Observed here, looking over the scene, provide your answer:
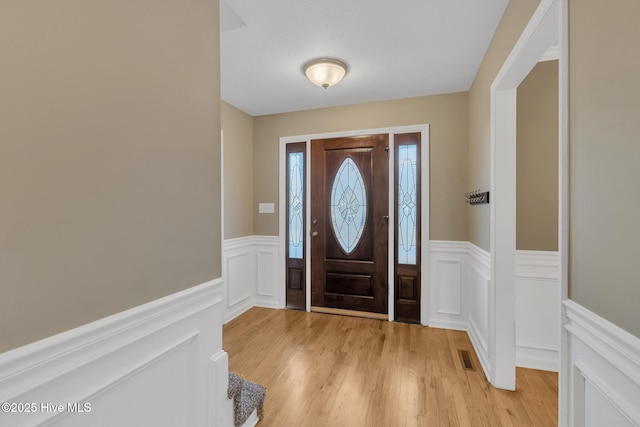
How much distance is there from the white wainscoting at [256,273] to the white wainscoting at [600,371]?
288 cm

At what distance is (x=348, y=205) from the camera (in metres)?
3.23

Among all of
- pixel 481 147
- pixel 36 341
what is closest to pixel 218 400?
pixel 36 341

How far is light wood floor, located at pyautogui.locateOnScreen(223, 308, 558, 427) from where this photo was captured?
1.64 m

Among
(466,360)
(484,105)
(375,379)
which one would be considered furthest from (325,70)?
(466,360)

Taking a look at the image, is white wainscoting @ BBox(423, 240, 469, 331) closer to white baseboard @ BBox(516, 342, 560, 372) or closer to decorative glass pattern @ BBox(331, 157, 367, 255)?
white baseboard @ BBox(516, 342, 560, 372)

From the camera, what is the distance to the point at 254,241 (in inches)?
141

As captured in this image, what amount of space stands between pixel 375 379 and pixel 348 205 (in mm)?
1787

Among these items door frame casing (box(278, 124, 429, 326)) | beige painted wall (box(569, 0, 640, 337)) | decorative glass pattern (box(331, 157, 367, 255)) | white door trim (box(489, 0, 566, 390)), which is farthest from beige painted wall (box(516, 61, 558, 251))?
decorative glass pattern (box(331, 157, 367, 255))

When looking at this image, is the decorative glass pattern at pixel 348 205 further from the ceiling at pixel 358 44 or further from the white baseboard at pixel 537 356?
the white baseboard at pixel 537 356

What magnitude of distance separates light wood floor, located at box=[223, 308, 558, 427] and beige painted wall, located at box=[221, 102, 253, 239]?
1150mm

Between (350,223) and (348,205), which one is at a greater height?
(348,205)

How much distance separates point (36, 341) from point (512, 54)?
2303 millimetres

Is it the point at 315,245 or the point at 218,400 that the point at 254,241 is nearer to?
the point at 315,245

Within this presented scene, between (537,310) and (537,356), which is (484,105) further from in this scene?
(537,356)
